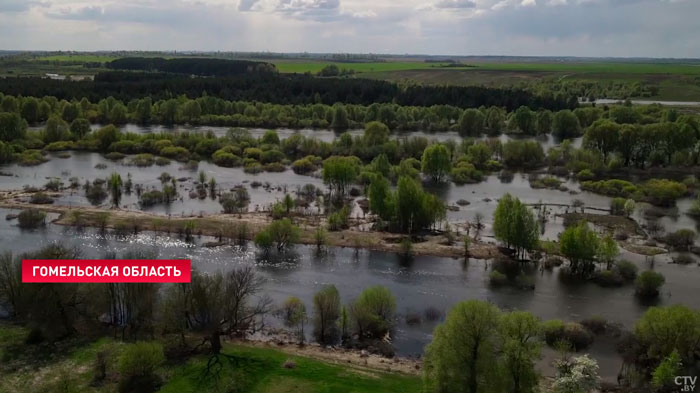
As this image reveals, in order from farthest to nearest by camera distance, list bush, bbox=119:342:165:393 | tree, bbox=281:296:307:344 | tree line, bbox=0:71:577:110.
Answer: tree line, bbox=0:71:577:110 < tree, bbox=281:296:307:344 < bush, bbox=119:342:165:393

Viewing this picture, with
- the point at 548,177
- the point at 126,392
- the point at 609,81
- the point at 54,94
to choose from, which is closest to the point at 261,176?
the point at 548,177

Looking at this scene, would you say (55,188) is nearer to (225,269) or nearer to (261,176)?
(261,176)

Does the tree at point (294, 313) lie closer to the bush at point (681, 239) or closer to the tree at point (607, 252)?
the tree at point (607, 252)

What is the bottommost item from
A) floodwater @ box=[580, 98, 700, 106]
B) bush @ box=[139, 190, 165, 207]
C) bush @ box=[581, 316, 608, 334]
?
bush @ box=[581, 316, 608, 334]

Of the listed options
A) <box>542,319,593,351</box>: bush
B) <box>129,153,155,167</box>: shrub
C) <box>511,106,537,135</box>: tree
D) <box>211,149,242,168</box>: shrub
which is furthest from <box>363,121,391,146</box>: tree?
<box>542,319,593,351</box>: bush

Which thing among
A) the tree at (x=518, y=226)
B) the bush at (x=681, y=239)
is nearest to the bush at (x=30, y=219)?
the tree at (x=518, y=226)

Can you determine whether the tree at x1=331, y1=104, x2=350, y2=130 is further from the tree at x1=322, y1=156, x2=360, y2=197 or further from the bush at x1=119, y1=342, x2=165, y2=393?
the bush at x1=119, y1=342, x2=165, y2=393
